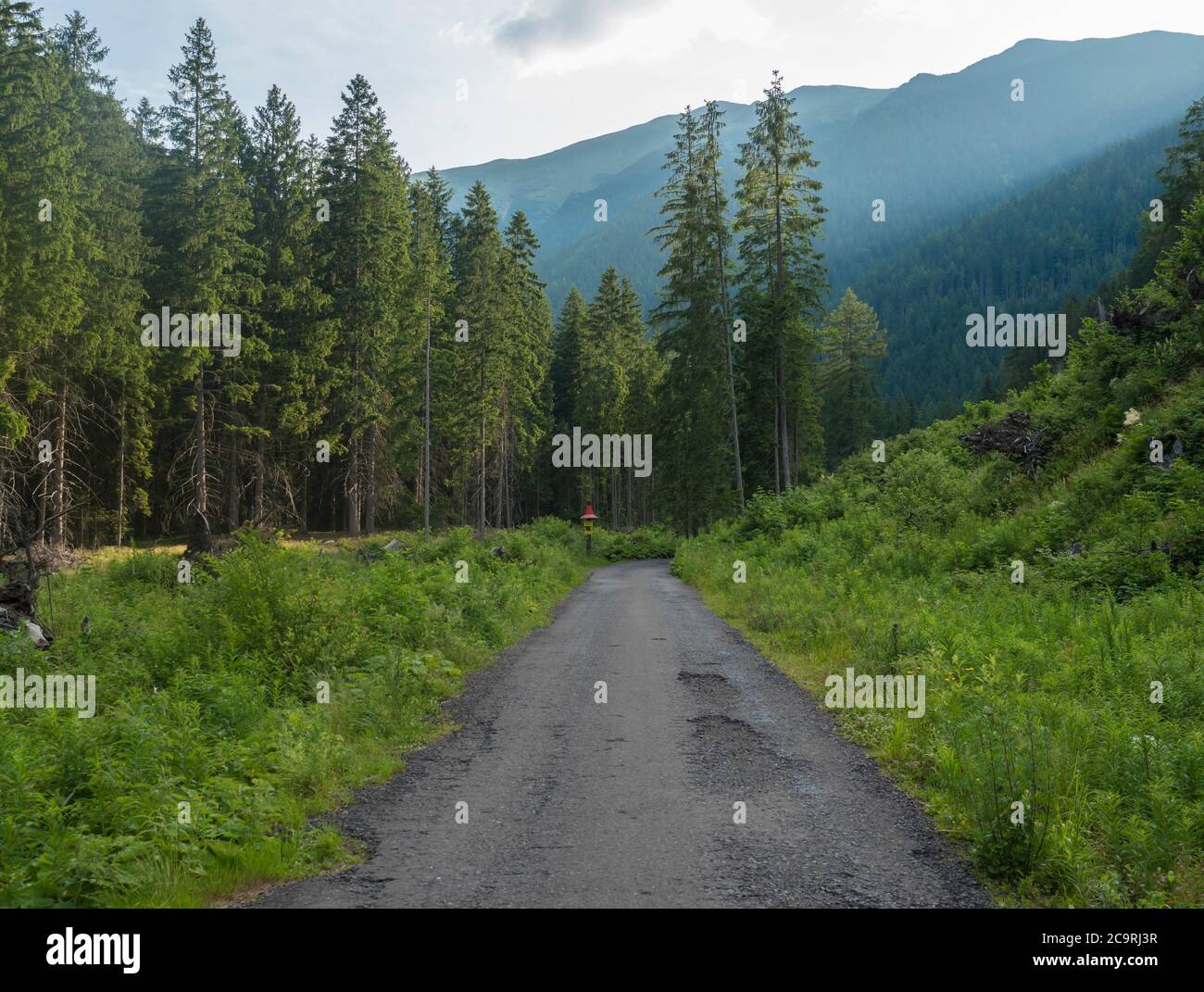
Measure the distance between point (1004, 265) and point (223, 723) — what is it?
632 feet

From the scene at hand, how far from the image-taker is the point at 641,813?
6312mm

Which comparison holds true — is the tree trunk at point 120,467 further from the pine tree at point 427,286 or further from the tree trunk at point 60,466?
the pine tree at point 427,286

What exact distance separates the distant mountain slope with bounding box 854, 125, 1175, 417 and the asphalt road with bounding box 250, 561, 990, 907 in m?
133

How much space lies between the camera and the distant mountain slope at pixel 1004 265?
145 metres

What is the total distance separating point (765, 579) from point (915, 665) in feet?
35.2

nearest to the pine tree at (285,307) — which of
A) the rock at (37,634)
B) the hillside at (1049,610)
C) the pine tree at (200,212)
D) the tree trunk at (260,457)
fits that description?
the tree trunk at (260,457)

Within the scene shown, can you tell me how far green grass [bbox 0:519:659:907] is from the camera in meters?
5.00

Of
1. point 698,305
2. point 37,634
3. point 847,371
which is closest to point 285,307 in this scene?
point 698,305

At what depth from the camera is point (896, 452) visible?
31891mm

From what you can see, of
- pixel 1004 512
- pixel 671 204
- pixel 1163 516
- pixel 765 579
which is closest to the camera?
pixel 1163 516

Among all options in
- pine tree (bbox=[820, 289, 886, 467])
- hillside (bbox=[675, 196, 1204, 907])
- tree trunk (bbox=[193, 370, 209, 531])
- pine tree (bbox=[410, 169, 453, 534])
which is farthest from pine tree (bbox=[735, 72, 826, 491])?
pine tree (bbox=[820, 289, 886, 467])

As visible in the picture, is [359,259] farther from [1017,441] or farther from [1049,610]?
[1049,610]

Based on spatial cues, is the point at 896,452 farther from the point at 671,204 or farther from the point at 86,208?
the point at 86,208
